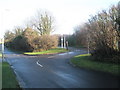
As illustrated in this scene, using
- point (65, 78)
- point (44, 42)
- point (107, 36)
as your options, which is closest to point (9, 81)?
point (65, 78)

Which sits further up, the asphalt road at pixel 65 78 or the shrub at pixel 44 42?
the shrub at pixel 44 42

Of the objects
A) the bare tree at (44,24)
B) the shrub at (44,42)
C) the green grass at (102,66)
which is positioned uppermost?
the bare tree at (44,24)

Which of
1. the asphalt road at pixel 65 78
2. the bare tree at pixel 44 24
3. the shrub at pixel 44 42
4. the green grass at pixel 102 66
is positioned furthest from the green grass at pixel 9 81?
the bare tree at pixel 44 24

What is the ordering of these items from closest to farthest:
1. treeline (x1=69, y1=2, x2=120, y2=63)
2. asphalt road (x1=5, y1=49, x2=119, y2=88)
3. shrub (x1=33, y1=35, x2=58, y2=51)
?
asphalt road (x1=5, y1=49, x2=119, y2=88), treeline (x1=69, y1=2, x2=120, y2=63), shrub (x1=33, y1=35, x2=58, y2=51)

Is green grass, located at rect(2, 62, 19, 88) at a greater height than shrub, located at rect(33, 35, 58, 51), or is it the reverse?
shrub, located at rect(33, 35, 58, 51)

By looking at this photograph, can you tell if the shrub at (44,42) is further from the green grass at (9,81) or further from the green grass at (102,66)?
the green grass at (9,81)

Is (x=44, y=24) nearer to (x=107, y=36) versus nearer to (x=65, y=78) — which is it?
(x=107, y=36)

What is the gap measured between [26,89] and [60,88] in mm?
1641

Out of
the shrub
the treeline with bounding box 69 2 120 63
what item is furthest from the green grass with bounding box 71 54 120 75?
the shrub

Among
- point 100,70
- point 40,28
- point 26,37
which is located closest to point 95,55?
point 100,70

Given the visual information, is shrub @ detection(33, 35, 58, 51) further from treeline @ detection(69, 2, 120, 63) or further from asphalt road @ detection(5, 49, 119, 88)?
asphalt road @ detection(5, 49, 119, 88)

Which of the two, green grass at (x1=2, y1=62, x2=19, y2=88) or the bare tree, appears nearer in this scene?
green grass at (x1=2, y1=62, x2=19, y2=88)

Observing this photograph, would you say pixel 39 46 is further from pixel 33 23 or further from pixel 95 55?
pixel 95 55

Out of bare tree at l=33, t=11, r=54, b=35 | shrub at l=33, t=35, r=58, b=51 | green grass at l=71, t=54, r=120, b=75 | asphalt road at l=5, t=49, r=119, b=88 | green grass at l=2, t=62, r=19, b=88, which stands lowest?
asphalt road at l=5, t=49, r=119, b=88
